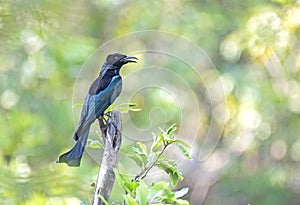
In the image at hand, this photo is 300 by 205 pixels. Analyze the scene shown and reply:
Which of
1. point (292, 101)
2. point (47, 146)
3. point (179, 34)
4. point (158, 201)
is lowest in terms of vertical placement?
point (158, 201)

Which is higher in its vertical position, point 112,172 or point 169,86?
point 169,86

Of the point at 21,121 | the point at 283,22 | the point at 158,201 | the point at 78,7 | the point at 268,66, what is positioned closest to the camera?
the point at 158,201

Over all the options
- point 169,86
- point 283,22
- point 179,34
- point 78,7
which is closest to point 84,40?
point 78,7

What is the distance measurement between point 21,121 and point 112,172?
1387 millimetres

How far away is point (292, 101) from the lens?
2.83 metres

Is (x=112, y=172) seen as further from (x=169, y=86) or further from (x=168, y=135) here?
(x=169, y=86)

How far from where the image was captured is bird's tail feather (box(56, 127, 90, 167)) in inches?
27.8

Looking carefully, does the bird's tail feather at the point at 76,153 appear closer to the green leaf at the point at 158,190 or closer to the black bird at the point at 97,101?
the black bird at the point at 97,101

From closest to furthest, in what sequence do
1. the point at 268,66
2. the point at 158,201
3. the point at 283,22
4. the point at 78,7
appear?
the point at 158,201, the point at 78,7, the point at 283,22, the point at 268,66

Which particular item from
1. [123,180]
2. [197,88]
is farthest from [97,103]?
[197,88]

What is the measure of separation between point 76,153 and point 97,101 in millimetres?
74

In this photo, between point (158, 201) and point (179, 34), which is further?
point (179, 34)

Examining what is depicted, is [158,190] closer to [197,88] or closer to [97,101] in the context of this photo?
[97,101]

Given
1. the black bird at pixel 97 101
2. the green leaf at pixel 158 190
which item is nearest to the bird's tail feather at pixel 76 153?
the black bird at pixel 97 101
